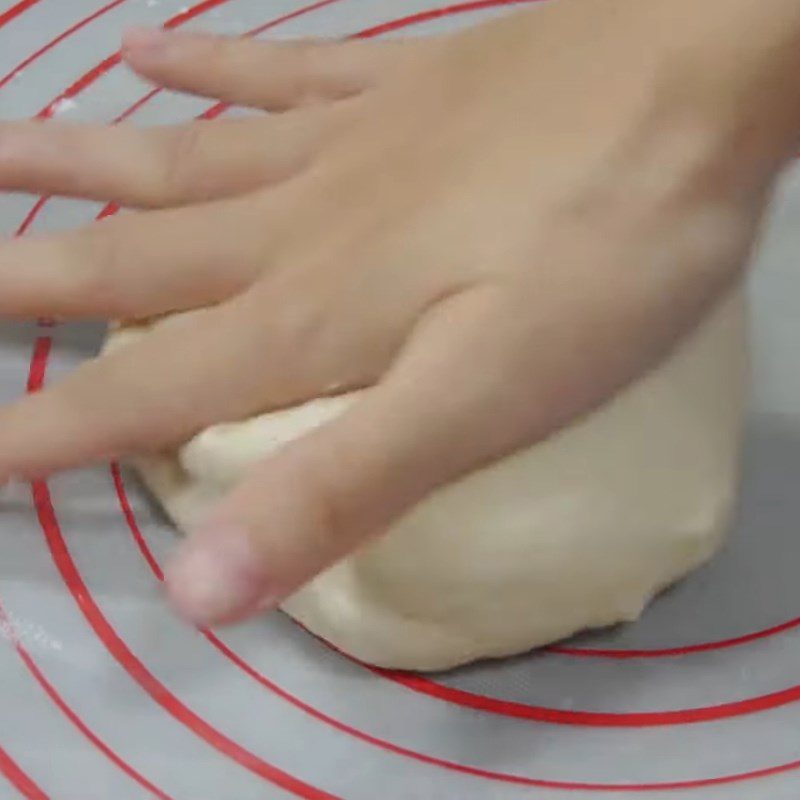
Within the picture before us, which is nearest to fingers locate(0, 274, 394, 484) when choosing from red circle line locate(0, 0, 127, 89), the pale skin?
the pale skin

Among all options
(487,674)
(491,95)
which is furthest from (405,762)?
(491,95)

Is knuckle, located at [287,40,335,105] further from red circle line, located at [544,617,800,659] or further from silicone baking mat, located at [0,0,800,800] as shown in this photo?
red circle line, located at [544,617,800,659]

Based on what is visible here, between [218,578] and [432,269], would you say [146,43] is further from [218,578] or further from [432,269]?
[218,578]

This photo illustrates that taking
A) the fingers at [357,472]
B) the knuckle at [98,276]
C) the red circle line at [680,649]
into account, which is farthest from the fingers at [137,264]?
the red circle line at [680,649]

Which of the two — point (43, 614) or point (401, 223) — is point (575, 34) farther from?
point (43, 614)

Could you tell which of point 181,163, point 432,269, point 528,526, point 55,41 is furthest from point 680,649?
point 55,41

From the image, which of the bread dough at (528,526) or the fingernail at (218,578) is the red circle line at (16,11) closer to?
the bread dough at (528,526)
